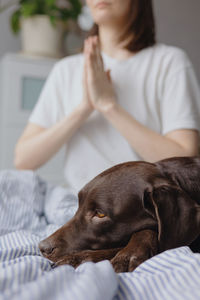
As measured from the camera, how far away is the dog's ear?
0.77 metres

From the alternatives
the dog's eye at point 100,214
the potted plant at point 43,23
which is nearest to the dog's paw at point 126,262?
the dog's eye at point 100,214

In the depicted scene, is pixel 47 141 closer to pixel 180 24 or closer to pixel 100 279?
pixel 100 279

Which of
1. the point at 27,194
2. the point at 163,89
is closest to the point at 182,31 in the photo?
the point at 163,89

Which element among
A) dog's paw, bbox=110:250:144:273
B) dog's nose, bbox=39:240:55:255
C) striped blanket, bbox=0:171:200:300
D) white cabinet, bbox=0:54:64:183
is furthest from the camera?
white cabinet, bbox=0:54:64:183

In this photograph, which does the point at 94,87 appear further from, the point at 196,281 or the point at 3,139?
the point at 3,139

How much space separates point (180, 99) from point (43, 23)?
189 centimetres

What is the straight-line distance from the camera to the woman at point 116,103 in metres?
1.59

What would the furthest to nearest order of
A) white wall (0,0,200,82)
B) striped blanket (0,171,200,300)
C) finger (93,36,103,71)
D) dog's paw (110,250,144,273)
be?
white wall (0,0,200,82) → finger (93,36,103,71) → dog's paw (110,250,144,273) → striped blanket (0,171,200,300)

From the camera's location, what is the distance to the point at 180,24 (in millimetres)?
4133

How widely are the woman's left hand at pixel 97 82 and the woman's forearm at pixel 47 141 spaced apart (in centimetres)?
7

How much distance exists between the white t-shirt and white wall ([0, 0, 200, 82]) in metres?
2.44

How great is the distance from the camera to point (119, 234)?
2.86 ft

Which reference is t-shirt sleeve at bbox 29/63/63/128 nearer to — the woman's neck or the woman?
the woman

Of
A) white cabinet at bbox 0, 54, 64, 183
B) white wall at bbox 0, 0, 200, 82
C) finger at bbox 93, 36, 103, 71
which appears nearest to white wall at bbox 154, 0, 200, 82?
white wall at bbox 0, 0, 200, 82
